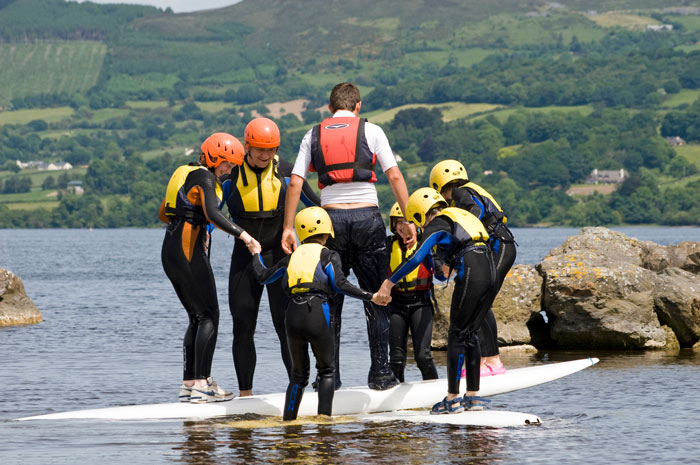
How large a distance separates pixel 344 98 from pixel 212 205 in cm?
188

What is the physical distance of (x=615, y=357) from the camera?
19641 millimetres

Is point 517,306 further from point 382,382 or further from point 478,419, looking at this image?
point 478,419

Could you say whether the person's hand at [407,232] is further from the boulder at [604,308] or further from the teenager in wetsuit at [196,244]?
the boulder at [604,308]

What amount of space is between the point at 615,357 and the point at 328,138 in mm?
9392

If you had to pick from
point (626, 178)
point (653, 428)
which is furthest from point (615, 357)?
point (626, 178)

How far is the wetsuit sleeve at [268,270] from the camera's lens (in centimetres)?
1205

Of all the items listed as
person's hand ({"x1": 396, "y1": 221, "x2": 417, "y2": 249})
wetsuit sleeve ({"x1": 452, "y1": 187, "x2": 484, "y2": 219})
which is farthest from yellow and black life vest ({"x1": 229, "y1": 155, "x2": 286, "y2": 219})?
wetsuit sleeve ({"x1": 452, "y1": 187, "x2": 484, "y2": 219})

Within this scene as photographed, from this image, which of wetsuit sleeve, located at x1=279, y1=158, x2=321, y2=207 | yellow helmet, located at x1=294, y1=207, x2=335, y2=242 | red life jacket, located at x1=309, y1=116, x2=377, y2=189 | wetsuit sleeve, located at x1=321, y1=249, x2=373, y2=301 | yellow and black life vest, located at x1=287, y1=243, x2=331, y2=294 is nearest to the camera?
wetsuit sleeve, located at x1=321, y1=249, x2=373, y2=301

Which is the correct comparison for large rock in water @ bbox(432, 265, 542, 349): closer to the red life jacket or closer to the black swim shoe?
the black swim shoe

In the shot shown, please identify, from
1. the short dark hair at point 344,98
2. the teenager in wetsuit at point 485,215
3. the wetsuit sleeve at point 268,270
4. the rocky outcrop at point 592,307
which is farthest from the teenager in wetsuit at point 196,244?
the rocky outcrop at point 592,307

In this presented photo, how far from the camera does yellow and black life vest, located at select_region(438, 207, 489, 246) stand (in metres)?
12.3

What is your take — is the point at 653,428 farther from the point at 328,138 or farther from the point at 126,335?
the point at 126,335

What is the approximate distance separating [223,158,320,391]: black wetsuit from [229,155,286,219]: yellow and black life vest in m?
0.01

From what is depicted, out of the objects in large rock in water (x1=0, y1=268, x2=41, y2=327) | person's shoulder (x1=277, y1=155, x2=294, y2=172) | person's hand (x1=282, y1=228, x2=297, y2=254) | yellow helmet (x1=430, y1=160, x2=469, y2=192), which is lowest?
large rock in water (x1=0, y1=268, x2=41, y2=327)
